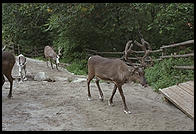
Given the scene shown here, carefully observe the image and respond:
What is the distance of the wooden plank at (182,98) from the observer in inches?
192

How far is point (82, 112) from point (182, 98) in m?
2.19

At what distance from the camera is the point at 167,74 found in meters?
8.05

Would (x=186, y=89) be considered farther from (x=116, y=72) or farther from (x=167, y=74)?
(x=167, y=74)

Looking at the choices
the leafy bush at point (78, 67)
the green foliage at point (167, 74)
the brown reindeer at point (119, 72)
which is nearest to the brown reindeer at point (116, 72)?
the brown reindeer at point (119, 72)

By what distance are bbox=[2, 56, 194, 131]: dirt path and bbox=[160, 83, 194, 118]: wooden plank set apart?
16cm

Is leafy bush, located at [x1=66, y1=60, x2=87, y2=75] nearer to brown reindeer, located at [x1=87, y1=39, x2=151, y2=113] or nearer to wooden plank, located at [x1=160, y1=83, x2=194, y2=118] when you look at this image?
brown reindeer, located at [x1=87, y1=39, x2=151, y2=113]

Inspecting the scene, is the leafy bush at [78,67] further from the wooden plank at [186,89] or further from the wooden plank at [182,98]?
the wooden plank at [182,98]

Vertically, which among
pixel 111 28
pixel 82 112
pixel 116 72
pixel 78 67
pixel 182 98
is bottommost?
pixel 78 67

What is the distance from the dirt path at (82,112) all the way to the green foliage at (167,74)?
1.82 ft

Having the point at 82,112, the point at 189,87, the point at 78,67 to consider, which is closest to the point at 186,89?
the point at 189,87

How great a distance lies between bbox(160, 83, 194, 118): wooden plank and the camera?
16.0 ft

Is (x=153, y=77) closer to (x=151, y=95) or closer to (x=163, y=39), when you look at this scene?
(x=151, y=95)

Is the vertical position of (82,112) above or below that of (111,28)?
below

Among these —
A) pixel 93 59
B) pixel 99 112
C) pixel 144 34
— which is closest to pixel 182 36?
pixel 144 34
